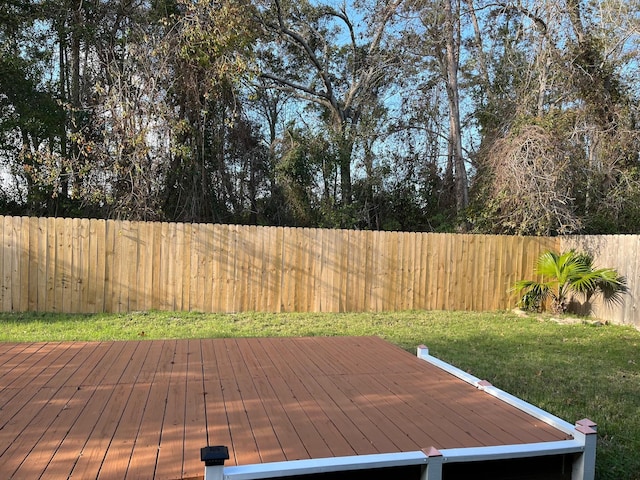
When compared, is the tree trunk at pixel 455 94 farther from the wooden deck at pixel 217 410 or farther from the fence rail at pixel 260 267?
the wooden deck at pixel 217 410

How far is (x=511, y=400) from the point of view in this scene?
10.7 feet

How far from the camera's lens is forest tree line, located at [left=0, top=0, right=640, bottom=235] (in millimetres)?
9562

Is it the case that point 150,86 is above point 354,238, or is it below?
above

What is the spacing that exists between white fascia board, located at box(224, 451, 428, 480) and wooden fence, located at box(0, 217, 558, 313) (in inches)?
249

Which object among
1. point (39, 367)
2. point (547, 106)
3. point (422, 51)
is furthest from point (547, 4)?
point (39, 367)

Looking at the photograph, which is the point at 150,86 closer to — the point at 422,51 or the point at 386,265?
the point at 386,265

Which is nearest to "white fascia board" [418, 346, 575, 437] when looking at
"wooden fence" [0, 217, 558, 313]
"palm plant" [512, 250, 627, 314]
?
"wooden fence" [0, 217, 558, 313]

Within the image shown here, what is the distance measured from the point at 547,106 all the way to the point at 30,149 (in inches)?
462

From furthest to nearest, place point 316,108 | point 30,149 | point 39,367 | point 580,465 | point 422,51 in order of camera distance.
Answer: point 316,108 < point 422,51 < point 30,149 < point 39,367 < point 580,465

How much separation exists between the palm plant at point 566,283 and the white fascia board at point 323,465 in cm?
759

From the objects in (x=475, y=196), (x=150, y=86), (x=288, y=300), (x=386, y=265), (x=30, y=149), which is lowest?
(x=288, y=300)

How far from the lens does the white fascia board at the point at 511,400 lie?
2775 millimetres

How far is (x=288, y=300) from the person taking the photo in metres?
8.62

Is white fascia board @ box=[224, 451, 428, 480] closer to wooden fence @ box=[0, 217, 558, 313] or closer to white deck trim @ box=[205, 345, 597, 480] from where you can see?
white deck trim @ box=[205, 345, 597, 480]
